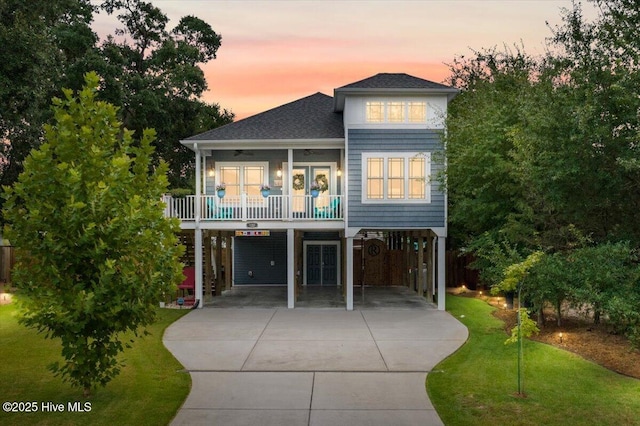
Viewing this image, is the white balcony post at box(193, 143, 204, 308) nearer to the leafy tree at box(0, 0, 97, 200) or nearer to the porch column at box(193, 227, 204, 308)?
the porch column at box(193, 227, 204, 308)

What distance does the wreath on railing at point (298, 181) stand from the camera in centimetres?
2078

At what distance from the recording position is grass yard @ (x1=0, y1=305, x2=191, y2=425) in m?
7.22

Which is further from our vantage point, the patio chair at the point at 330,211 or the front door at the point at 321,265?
the front door at the point at 321,265

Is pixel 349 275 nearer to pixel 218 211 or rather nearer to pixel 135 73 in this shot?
pixel 218 211

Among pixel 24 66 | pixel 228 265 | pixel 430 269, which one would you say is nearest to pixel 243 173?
pixel 228 265

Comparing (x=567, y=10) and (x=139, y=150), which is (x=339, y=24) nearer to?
(x=567, y=10)

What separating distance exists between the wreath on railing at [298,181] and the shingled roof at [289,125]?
2.21 m

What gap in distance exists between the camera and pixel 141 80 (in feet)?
92.8

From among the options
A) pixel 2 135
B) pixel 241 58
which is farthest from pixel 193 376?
pixel 241 58

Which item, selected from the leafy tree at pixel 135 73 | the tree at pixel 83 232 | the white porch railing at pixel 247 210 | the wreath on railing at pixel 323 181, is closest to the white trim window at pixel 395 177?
the white porch railing at pixel 247 210

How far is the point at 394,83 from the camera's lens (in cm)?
1708

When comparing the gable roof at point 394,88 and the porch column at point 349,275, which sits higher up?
the gable roof at point 394,88

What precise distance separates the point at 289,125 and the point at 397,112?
4.37m

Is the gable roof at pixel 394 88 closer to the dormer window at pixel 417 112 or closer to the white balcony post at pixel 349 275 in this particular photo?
the dormer window at pixel 417 112
